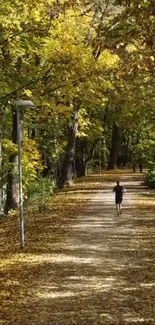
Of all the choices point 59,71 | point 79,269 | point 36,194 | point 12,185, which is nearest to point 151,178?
point 36,194

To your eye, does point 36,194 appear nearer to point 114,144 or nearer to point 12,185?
point 12,185

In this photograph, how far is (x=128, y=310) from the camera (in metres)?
9.96

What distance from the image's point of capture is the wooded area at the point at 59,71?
13070 mm

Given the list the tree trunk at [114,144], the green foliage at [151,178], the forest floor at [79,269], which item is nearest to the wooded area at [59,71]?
the green foliage at [151,178]

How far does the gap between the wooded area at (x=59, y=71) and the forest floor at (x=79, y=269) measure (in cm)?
308

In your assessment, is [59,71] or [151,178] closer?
[59,71]

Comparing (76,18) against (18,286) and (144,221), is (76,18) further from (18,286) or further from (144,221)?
(18,286)

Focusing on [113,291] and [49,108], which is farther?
[49,108]

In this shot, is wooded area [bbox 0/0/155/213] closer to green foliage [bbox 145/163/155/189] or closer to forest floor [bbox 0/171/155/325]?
green foliage [bbox 145/163/155/189]

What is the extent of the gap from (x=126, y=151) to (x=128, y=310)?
63560mm

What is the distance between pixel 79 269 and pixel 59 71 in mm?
11606

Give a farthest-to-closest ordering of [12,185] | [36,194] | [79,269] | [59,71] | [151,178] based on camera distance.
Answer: [151,178] < [36,194] < [12,185] < [59,71] < [79,269]

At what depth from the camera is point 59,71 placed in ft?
75.8

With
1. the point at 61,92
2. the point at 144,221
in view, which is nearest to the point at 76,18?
the point at 61,92
